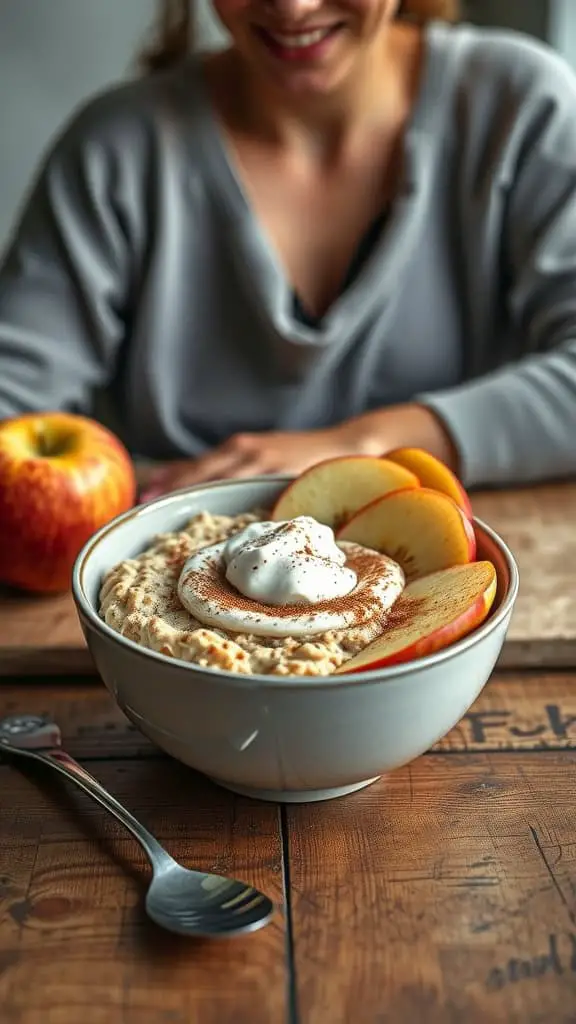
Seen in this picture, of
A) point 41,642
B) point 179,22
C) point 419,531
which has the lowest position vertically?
A: point 41,642

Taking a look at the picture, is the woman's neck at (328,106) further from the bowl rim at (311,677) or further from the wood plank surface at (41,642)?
the bowl rim at (311,677)

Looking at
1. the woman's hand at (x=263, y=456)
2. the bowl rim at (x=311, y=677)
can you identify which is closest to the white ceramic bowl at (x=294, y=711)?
the bowl rim at (x=311, y=677)

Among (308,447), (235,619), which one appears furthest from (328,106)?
(235,619)

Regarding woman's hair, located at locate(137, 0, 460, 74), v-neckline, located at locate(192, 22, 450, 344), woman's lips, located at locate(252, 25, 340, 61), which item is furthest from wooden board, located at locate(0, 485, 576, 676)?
woman's hair, located at locate(137, 0, 460, 74)

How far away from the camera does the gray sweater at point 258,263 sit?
1.36 metres

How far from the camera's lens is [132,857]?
Result: 2.13 feet

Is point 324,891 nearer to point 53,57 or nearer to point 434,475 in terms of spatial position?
point 434,475

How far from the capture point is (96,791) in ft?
2.27

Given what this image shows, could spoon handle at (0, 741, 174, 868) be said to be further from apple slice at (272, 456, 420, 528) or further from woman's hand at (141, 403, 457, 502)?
woman's hand at (141, 403, 457, 502)

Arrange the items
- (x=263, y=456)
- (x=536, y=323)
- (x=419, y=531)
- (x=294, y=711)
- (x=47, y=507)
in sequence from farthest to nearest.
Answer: (x=536, y=323), (x=263, y=456), (x=47, y=507), (x=419, y=531), (x=294, y=711)

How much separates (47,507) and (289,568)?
15.0 inches

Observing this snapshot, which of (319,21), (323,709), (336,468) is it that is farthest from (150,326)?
(323,709)

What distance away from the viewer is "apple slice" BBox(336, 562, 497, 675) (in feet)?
2.01

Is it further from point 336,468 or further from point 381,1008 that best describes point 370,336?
point 381,1008
